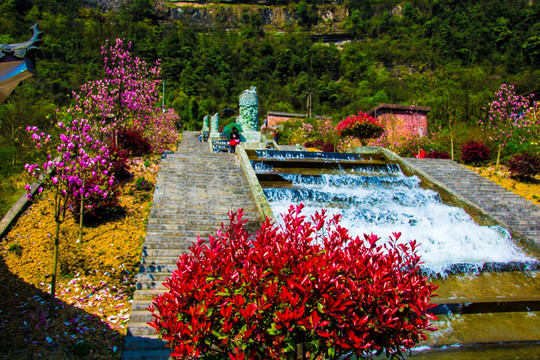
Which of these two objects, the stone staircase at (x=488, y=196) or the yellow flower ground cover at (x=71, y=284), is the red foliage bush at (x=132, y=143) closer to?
the yellow flower ground cover at (x=71, y=284)

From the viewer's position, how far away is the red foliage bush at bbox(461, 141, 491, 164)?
1451 centimetres

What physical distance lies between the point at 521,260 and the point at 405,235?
2245mm

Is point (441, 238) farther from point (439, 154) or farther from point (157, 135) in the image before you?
point (157, 135)

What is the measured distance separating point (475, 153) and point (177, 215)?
11.9m

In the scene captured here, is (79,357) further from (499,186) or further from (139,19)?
(139,19)

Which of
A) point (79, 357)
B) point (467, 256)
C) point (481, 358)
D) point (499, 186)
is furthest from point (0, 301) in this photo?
point (499, 186)

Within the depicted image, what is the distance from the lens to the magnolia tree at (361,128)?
52.6 ft

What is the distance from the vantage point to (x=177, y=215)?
25.7 feet

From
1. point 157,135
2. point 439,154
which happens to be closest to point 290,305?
point 157,135

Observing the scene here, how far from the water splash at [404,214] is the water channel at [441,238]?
22 millimetres

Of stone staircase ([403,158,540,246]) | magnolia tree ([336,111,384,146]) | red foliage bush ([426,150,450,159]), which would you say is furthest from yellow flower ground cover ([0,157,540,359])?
red foliage bush ([426,150,450,159])

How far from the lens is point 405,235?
8.03 m

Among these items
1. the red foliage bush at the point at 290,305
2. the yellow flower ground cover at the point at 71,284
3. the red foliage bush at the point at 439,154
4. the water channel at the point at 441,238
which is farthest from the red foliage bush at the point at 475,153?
the red foliage bush at the point at 290,305

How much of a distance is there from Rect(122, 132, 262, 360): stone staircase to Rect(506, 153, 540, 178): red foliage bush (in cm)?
930
